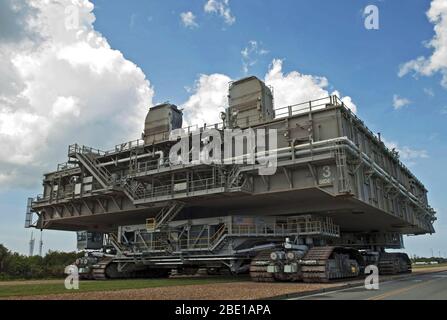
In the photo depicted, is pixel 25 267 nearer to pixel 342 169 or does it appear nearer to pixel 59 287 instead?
pixel 59 287

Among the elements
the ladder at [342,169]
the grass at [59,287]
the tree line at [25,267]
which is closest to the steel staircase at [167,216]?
the grass at [59,287]

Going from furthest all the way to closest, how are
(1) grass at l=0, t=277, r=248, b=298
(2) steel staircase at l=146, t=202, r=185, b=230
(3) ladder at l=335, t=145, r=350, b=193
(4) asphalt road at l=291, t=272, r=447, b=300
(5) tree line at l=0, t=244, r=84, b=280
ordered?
(5) tree line at l=0, t=244, r=84, b=280 → (2) steel staircase at l=146, t=202, r=185, b=230 → (3) ladder at l=335, t=145, r=350, b=193 → (1) grass at l=0, t=277, r=248, b=298 → (4) asphalt road at l=291, t=272, r=447, b=300

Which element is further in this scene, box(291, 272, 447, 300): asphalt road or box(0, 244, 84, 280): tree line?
box(0, 244, 84, 280): tree line

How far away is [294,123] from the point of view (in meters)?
28.0

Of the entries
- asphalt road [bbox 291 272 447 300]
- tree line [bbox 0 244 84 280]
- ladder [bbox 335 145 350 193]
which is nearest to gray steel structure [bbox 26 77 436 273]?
ladder [bbox 335 145 350 193]

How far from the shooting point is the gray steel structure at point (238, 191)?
87.8 ft

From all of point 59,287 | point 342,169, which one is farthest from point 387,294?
point 59,287

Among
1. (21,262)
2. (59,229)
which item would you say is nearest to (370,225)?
(59,229)

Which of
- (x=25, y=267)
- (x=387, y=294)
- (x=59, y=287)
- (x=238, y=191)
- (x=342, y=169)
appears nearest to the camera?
(x=387, y=294)

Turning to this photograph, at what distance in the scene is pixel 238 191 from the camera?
27391mm

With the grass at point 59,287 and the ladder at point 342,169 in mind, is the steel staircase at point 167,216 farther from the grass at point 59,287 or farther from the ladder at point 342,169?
the ladder at point 342,169

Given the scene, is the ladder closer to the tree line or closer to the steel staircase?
the steel staircase

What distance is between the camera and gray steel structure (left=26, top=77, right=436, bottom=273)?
26.8m
